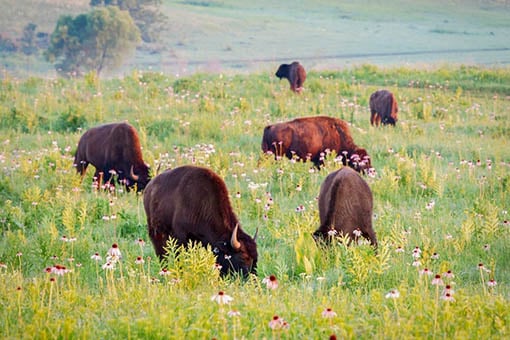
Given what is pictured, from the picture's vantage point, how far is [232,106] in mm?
20969

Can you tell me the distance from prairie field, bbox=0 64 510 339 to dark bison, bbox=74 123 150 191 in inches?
11.5

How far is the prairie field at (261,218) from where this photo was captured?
233 inches

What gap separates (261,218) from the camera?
11039 mm

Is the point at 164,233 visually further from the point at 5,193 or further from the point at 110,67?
the point at 110,67

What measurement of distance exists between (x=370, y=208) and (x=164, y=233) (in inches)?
97.8

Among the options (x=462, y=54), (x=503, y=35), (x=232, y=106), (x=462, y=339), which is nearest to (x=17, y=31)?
(x=462, y=54)

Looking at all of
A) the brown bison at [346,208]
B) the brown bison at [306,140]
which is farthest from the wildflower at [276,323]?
the brown bison at [306,140]

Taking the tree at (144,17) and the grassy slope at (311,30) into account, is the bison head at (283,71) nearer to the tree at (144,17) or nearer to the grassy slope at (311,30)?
the grassy slope at (311,30)

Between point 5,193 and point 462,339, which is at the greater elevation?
point 462,339

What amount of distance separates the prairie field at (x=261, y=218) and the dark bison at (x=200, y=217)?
8.2 inches

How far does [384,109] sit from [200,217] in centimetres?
1229

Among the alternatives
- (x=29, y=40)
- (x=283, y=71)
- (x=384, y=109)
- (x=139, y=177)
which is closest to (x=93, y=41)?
(x=29, y=40)

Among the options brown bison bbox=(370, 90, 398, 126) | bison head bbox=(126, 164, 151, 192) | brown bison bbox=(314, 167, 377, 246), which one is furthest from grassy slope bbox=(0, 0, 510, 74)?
brown bison bbox=(314, 167, 377, 246)

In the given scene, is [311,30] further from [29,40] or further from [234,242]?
[234,242]
